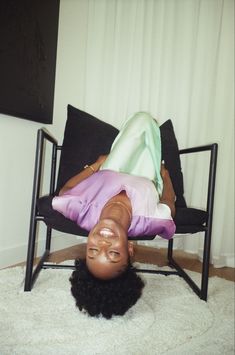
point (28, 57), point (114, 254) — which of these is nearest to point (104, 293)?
point (114, 254)

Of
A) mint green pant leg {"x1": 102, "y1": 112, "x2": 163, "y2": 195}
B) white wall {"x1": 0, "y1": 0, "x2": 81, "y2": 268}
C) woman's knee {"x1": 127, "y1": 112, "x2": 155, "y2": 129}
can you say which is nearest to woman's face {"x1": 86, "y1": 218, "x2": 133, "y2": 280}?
mint green pant leg {"x1": 102, "y1": 112, "x2": 163, "y2": 195}

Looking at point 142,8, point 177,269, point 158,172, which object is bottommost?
point 177,269

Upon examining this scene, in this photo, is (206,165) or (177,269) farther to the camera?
(206,165)

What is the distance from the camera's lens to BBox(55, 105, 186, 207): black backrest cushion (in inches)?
56.1

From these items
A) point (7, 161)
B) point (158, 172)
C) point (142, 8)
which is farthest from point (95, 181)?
point (142, 8)

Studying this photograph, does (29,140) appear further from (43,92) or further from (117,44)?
(117,44)

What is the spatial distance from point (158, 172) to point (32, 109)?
667 mm

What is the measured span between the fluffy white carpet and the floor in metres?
0.32

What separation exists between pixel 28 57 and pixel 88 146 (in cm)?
48

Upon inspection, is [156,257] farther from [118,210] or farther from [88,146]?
[118,210]

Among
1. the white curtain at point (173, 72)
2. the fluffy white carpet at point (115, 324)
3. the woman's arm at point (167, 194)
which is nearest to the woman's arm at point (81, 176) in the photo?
the woman's arm at point (167, 194)

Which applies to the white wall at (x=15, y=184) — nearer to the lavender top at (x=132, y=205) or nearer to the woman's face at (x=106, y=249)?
the lavender top at (x=132, y=205)

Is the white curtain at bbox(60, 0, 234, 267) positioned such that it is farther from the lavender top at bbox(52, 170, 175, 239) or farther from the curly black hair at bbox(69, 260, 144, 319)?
the curly black hair at bbox(69, 260, 144, 319)

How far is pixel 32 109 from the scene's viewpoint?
4.77 ft
